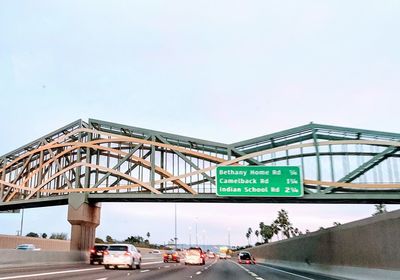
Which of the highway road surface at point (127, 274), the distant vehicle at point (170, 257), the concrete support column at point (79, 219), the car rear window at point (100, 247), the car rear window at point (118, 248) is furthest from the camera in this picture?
the distant vehicle at point (170, 257)

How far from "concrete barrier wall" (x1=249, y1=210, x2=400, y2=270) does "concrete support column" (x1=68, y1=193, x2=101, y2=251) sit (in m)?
21.5

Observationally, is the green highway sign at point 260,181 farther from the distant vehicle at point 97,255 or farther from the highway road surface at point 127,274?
the highway road surface at point 127,274

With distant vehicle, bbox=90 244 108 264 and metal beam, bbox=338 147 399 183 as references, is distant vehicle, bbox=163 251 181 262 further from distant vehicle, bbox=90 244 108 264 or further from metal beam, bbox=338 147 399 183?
metal beam, bbox=338 147 399 183

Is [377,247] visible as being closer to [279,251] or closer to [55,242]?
[279,251]

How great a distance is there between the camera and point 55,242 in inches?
2623

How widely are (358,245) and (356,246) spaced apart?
1.15ft

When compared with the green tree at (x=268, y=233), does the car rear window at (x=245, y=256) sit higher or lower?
lower

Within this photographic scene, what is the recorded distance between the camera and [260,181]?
40.9m

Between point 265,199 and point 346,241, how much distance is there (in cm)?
1853

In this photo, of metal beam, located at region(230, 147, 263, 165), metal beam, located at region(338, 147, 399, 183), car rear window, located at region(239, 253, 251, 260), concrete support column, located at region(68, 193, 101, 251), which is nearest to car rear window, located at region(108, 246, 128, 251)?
concrete support column, located at region(68, 193, 101, 251)

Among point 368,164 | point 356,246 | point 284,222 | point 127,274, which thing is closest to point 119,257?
point 127,274

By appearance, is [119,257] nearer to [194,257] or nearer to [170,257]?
[194,257]

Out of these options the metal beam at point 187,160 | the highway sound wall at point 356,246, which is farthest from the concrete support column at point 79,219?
the highway sound wall at point 356,246

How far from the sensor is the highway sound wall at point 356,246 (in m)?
17.5
